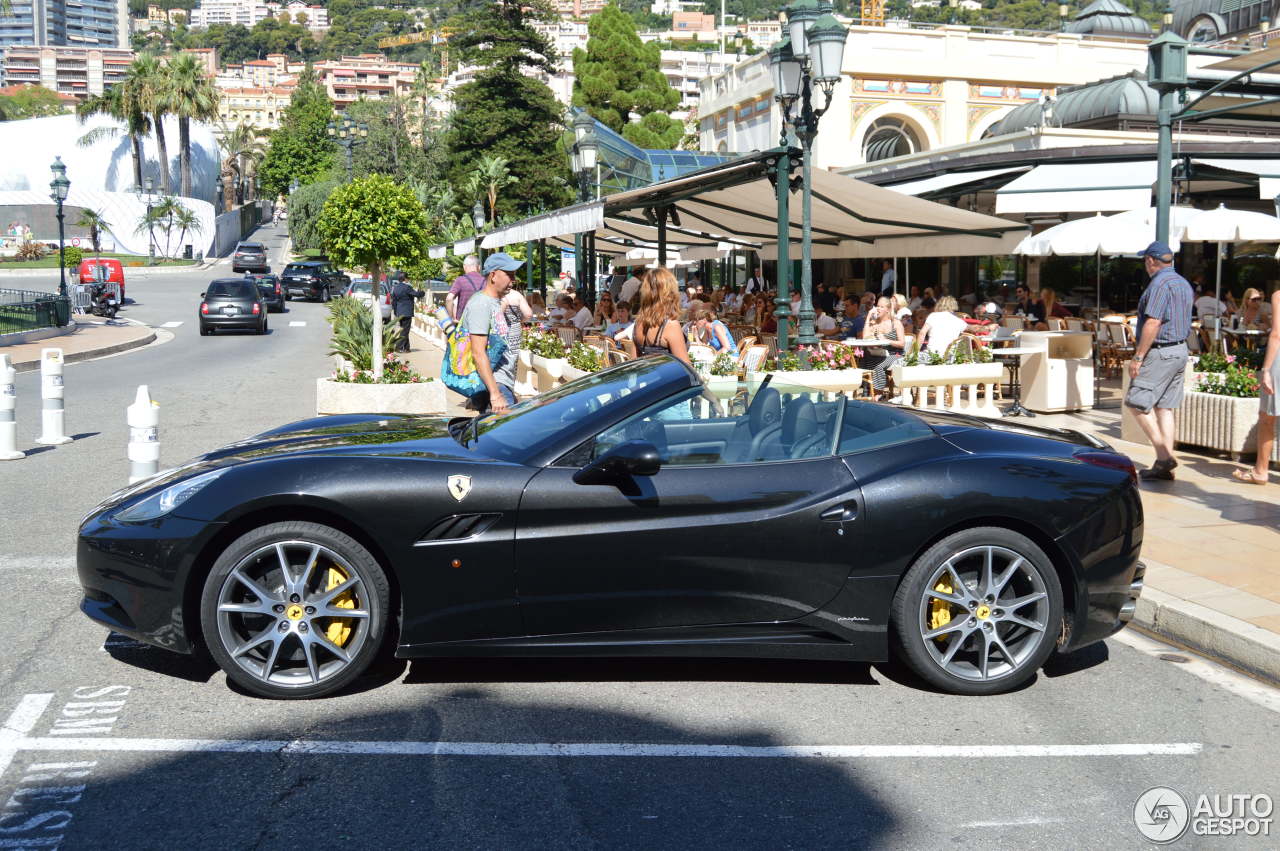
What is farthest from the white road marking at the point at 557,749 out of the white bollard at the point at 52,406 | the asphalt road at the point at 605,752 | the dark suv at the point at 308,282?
the dark suv at the point at 308,282

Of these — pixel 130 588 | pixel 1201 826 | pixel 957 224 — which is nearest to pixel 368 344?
pixel 957 224

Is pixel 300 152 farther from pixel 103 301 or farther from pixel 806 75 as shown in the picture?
pixel 806 75

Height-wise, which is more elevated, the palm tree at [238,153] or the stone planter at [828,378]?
the palm tree at [238,153]

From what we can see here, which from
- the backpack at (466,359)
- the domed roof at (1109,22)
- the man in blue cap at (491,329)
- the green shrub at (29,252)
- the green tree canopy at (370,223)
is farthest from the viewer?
the green shrub at (29,252)

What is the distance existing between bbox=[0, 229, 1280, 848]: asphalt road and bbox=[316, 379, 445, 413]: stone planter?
6910 mm

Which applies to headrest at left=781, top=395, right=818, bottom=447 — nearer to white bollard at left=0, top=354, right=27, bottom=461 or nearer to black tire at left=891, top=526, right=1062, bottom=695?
black tire at left=891, top=526, right=1062, bottom=695

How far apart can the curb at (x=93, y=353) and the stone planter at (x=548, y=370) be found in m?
9.70

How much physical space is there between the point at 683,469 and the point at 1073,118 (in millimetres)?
27052

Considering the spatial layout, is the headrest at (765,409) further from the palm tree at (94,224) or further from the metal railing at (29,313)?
the palm tree at (94,224)

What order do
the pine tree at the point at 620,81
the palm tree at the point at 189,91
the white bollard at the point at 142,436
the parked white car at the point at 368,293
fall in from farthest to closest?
the palm tree at the point at 189,91, the pine tree at the point at 620,81, the parked white car at the point at 368,293, the white bollard at the point at 142,436

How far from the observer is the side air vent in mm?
4543

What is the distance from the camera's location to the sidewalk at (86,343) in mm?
22350

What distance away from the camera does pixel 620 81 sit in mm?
72812

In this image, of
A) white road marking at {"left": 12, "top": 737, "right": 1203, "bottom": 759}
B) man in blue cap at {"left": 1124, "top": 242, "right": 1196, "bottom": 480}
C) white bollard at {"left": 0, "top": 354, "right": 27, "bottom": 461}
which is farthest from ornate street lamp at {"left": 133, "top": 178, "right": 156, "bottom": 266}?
white road marking at {"left": 12, "top": 737, "right": 1203, "bottom": 759}
